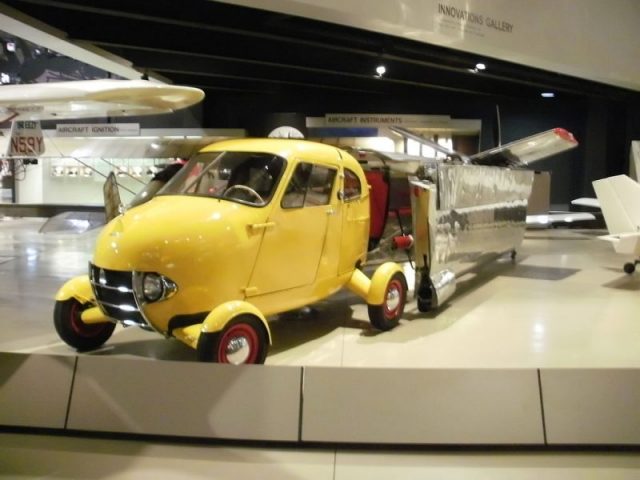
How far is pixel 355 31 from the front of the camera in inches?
370

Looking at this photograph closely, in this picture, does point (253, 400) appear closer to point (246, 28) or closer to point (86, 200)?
point (246, 28)

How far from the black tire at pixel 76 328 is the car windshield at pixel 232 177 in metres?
1.21

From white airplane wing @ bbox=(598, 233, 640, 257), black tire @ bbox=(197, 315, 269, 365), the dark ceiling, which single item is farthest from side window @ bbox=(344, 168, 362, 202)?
white airplane wing @ bbox=(598, 233, 640, 257)

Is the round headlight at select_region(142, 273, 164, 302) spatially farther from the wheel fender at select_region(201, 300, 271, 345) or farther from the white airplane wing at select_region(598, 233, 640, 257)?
the white airplane wing at select_region(598, 233, 640, 257)

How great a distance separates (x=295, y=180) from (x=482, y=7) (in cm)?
539

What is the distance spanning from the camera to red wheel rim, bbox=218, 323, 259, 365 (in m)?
3.92

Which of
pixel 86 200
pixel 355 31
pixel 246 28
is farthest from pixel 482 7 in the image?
pixel 86 200

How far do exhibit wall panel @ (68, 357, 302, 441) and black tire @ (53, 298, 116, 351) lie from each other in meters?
1.29

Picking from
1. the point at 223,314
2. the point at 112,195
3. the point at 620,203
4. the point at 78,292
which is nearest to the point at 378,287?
the point at 223,314

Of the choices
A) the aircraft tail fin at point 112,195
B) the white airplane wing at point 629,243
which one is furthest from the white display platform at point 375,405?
the aircraft tail fin at point 112,195

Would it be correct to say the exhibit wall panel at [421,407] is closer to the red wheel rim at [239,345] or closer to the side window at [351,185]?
the red wheel rim at [239,345]

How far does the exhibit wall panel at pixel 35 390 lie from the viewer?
3.60 metres

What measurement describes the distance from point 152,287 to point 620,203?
304 inches

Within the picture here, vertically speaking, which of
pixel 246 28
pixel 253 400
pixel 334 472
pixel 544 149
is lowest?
pixel 334 472
